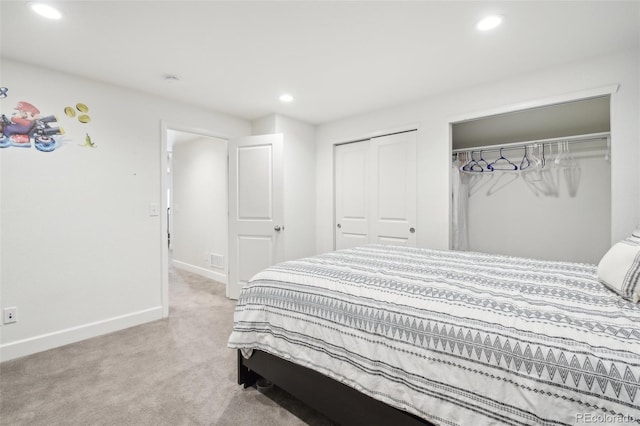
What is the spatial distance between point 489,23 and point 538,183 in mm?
1832

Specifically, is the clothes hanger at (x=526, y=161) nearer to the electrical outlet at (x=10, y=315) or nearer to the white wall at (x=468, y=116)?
the white wall at (x=468, y=116)

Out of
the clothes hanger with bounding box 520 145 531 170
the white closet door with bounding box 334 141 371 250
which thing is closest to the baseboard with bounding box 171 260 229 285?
the white closet door with bounding box 334 141 371 250

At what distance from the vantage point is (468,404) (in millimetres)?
1038

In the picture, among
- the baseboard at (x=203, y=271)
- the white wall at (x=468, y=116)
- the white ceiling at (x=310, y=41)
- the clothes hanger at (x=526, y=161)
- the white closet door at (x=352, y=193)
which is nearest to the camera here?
the white ceiling at (x=310, y=41)

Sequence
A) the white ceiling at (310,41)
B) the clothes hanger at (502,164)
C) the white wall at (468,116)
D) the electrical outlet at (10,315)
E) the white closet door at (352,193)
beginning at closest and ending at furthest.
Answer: the white ceiling at (310,41), the white wall at (468,116), the electrical outlet at (10,315), the clothes hanger at (502,164), the white closet door at (352,193)

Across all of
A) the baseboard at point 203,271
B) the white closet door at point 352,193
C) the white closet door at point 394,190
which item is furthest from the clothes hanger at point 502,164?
the baseboard at point 203,271

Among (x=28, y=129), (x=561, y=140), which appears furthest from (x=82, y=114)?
(x=561, y=140)

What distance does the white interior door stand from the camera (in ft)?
11.9

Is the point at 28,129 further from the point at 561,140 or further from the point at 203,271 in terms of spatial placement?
the point at 561,140

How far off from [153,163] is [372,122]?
104 inches

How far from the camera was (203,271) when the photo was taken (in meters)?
4.97

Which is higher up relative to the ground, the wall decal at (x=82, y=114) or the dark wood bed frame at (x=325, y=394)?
the wall decal at (x=82, y=114)

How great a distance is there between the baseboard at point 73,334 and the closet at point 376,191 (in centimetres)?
247

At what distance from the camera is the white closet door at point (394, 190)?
3352 mm
